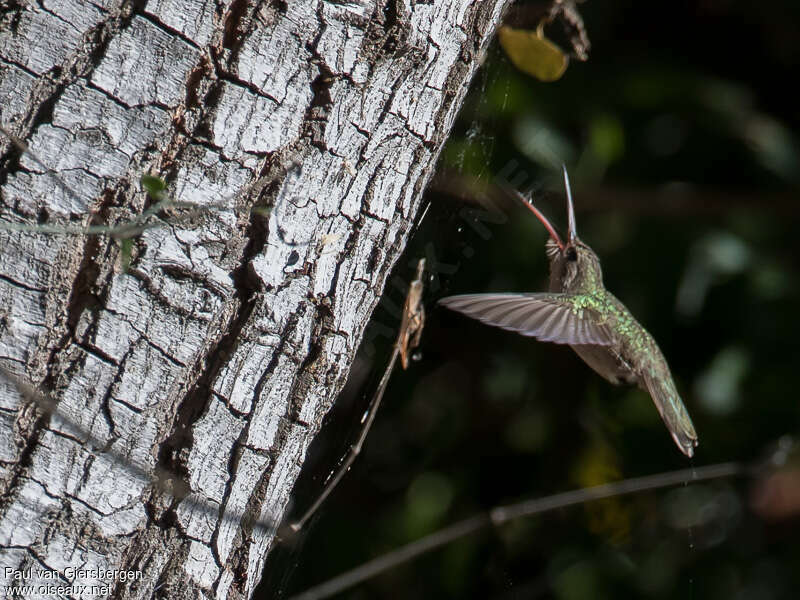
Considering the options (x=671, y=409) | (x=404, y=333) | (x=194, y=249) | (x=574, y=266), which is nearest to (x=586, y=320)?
(x=574, y=266)

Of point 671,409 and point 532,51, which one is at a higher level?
point 532,51

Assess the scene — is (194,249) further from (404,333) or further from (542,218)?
(542,218)

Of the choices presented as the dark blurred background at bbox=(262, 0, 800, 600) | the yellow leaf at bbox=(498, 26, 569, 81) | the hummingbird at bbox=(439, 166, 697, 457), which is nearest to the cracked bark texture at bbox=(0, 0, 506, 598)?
the yellow leaf at bbox=(498, 26, 569, 81)

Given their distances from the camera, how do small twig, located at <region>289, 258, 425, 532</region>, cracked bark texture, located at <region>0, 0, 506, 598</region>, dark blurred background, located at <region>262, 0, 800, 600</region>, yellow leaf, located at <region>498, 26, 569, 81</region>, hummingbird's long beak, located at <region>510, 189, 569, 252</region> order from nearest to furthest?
cracked bark texture, located at <region>0, 0, 506, 598</region> < yellow leaf, located at <region>498, 26, 569, 81</region> < small twig, located at <region>289, 258, 425, 532</region> < hummingbird's long beak, located at <region>510, 189, 569, 252</region> < dark blurred background, located at <region>262, 0, 800, 600</region>

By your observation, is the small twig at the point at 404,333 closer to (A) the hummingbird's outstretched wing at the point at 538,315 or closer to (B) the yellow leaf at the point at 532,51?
(A) the hummingbird's outstretched wing at the point at 538,315

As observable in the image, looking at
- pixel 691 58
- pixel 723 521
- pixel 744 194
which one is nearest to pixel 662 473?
pixel 723 521

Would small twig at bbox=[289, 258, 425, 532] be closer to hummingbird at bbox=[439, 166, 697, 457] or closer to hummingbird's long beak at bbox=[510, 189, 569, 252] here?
hummingbird at bbox=[439, 166, 697, 457]

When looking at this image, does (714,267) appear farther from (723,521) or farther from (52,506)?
(52,506)
